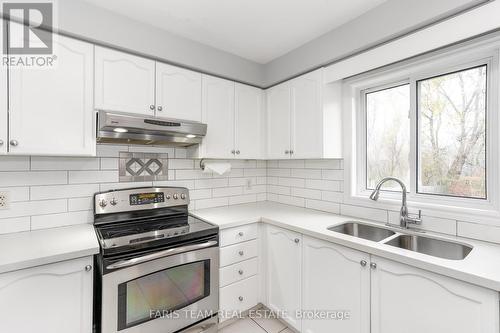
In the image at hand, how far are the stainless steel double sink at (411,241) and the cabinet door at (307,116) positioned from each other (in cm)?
61

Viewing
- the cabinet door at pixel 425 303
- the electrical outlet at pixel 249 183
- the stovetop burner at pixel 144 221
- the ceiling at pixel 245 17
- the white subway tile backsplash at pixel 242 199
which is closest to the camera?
the cabinet door at pixel 425 303

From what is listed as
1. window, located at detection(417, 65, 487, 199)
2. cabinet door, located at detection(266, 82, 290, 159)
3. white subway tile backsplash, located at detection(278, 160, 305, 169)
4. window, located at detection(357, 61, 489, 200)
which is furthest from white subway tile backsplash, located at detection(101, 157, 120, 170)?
window, located at detection(417, 65, 487, 199)


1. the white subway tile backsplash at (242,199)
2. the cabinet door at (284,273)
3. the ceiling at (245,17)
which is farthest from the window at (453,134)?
the white subway tile backsplash at (242,199)

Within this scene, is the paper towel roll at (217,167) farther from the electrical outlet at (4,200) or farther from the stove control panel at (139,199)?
the electrical outlet at (4,200)

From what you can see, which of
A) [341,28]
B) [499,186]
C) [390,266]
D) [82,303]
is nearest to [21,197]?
[82,303]

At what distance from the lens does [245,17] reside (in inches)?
68.1

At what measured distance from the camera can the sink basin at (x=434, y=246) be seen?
137 cm

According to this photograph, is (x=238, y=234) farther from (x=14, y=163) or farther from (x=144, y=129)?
(x=14, y=163)

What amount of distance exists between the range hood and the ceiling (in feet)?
2.31

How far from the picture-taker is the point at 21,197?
1580mm

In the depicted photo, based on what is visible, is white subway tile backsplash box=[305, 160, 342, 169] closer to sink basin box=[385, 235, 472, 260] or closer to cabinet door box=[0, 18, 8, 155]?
sink basin box=[385, 235, 472, 260]

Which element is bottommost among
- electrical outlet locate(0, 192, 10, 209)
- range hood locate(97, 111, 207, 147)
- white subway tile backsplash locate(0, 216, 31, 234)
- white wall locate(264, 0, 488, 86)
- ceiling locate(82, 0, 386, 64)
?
white subway tile backsplash locate(0, 216, 31, 234)

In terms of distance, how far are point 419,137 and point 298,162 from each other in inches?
42.0

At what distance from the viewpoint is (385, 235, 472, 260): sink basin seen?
1368 millimetres
